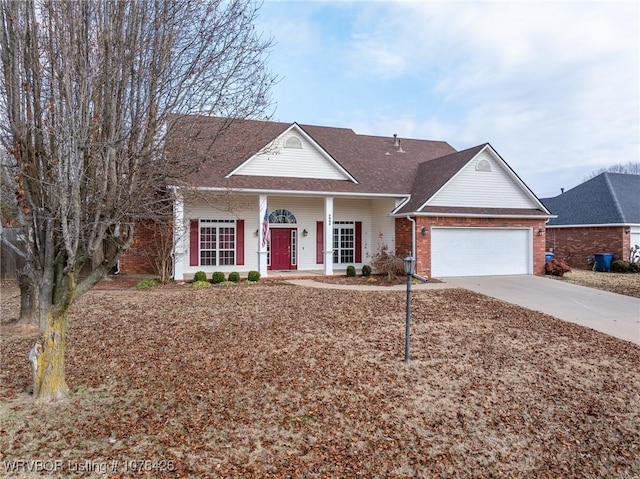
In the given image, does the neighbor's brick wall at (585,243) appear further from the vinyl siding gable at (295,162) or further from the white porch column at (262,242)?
the white porch column at (262,242)

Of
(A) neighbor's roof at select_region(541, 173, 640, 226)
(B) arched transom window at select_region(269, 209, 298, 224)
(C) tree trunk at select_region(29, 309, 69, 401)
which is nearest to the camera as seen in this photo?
(C) tree trunk at select_region(29, 309, 69, 401)

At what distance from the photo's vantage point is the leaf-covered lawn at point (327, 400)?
3.97 meters

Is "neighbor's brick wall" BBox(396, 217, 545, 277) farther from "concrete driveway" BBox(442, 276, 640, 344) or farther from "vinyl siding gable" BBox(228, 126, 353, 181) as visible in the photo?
"vinyl siding gable" BBox(228, 126, 353, 181)

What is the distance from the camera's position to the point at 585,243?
22766 millimetres

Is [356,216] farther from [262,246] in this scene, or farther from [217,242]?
[217,242]

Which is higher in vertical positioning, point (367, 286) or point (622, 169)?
point (622, 169)

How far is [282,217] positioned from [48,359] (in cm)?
1329

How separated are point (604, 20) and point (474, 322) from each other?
8.39 metres

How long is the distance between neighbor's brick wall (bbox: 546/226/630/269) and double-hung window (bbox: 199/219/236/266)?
19072 mm

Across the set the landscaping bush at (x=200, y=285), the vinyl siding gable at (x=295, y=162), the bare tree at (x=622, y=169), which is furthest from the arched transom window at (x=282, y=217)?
Answer: the bare tree at (x=622, y=169)

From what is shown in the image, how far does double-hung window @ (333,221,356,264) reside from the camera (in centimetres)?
1855

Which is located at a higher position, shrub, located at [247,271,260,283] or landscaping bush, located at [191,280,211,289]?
shrub, located at [247,271,260,283]

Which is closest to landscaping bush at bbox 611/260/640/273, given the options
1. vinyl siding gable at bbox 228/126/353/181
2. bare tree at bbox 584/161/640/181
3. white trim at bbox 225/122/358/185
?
white trim at bbox 225/122/358/185

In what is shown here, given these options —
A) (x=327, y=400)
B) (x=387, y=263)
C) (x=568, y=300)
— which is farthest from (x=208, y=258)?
(x=568, y=300)
